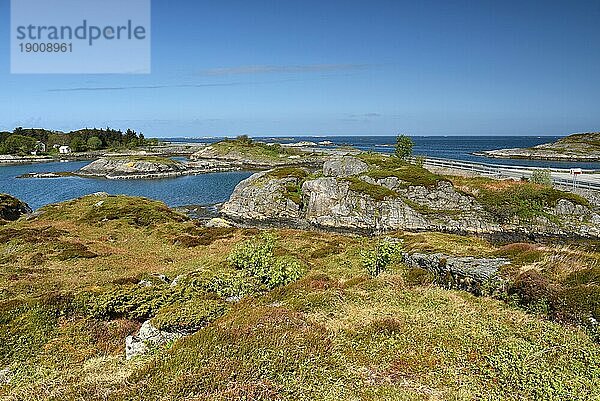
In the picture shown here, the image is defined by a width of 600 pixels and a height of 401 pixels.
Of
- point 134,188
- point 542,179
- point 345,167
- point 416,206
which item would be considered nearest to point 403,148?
point 345,167

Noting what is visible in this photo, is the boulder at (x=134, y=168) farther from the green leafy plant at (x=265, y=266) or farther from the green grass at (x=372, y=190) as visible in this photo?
the green leafy plant at (x=265, y=266)

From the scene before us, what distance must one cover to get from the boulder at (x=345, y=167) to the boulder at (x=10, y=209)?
5592 cm

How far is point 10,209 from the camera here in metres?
56.2

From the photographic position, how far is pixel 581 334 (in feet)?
45.3

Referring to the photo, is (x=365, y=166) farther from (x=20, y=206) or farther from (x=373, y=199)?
(x=20, y=206)

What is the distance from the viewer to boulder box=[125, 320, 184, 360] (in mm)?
14031

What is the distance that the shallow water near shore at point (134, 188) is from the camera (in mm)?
94312

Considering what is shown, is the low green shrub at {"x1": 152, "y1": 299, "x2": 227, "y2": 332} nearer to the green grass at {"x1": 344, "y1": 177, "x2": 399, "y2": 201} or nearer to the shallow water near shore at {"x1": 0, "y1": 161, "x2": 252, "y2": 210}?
the green grass at {"x1": 344, "y1": 177, "x2": 399, "y2": 201}

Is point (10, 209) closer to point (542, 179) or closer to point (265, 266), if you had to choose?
point (265, 266)

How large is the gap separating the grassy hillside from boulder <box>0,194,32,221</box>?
36.9 metres

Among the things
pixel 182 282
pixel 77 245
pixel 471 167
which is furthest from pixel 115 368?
pixel 471 167

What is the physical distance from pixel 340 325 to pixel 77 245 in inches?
1106

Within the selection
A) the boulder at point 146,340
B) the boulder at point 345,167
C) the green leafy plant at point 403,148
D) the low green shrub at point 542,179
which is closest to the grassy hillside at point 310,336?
the boulder at point 146,340

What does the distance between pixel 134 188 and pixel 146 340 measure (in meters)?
112
